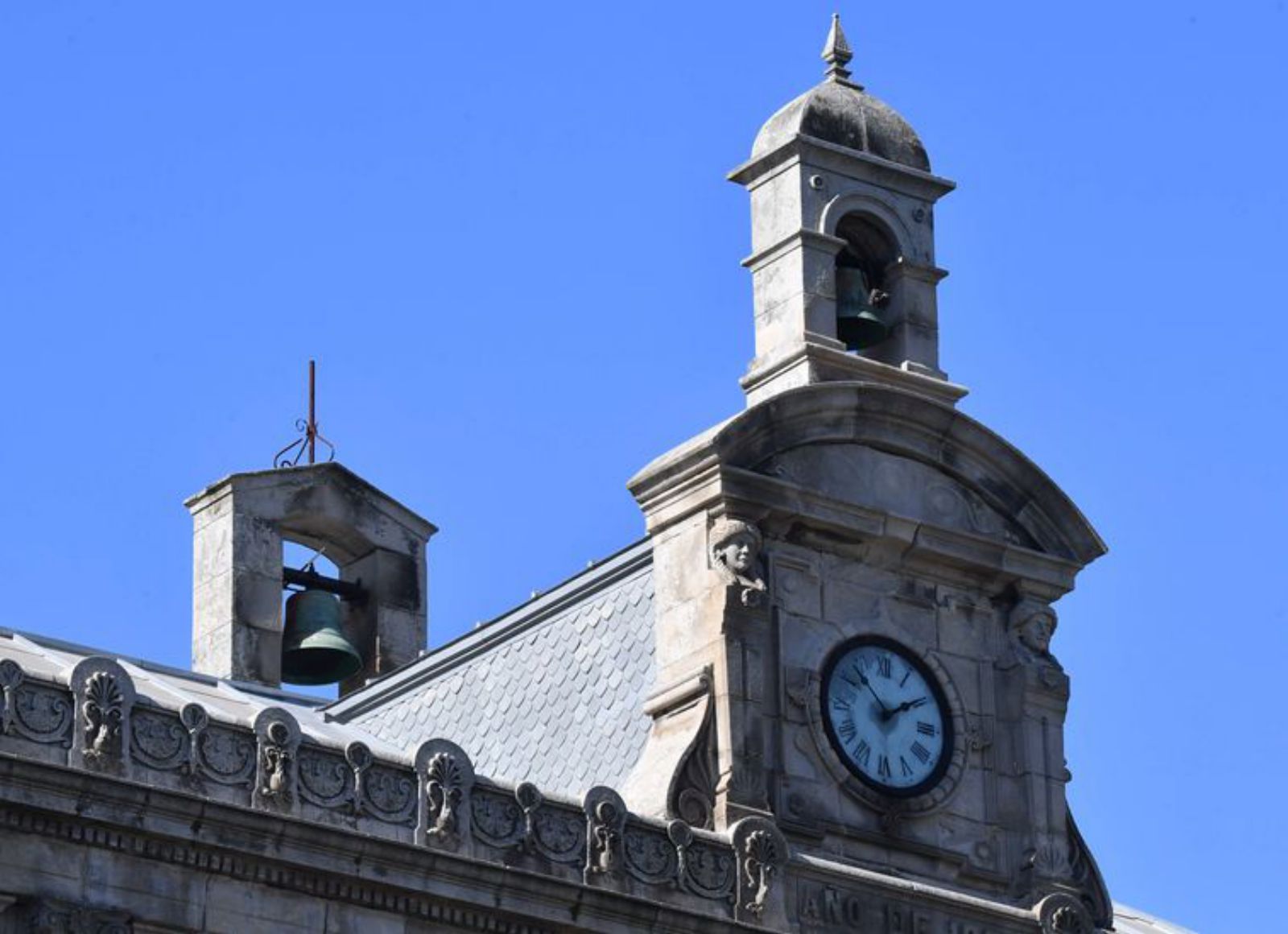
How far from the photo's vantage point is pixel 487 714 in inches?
2478

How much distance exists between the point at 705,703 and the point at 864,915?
113 inches

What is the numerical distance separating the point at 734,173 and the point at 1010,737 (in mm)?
7406

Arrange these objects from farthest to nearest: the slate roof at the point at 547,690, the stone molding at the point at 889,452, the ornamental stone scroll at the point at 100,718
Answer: the slate roof at the point at 547,690 → the stone molding at the point at 889,452 → the ornamental stone scroll at the point at 100,718

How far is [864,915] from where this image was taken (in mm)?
57750

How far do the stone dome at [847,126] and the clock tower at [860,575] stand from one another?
3cm

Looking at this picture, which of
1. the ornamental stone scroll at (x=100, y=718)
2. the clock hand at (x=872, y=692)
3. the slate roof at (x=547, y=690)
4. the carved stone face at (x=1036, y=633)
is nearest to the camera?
the ornamental stone scroll at (x=100, y=718)

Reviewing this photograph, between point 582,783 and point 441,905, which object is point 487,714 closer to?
point 582,783

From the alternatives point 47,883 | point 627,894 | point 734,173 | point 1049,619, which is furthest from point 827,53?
point 47,883

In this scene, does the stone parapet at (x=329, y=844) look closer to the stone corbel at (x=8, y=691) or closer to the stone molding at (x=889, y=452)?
the stone corbel at (x=8, y=691)

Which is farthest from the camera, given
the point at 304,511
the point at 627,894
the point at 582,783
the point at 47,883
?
the point at 304,511

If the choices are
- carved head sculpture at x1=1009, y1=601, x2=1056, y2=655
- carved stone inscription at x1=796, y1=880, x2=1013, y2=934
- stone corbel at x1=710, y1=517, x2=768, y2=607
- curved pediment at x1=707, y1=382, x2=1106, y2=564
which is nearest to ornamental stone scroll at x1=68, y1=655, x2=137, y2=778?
stone corbel at x1=710, y1=517, x2=768, y2=607

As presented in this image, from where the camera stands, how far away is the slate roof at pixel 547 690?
6031cm

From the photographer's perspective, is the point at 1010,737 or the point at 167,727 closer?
the point at 167,727

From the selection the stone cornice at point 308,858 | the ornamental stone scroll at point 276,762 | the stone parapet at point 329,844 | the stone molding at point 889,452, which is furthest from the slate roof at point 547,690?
the ornamental stone scroll at point 276,762
